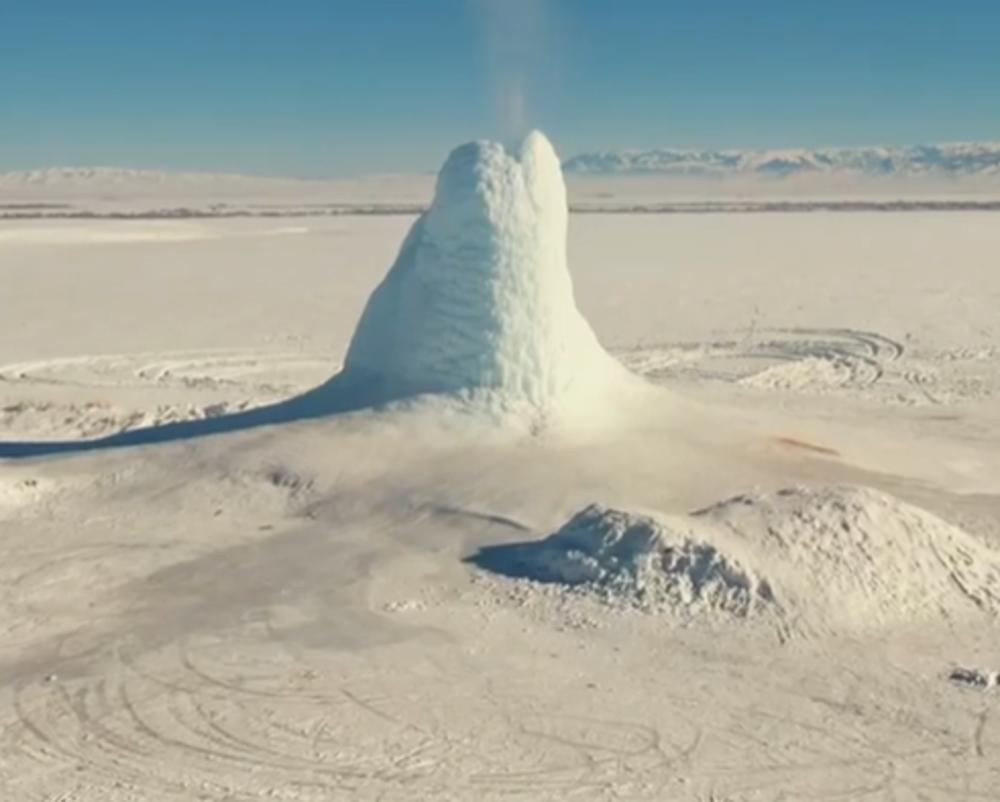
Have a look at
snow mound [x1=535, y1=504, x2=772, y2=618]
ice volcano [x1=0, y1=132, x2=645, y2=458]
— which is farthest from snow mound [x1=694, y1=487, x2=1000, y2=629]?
ice volcano [x1=0, y1=132, x2=645, y2=458]

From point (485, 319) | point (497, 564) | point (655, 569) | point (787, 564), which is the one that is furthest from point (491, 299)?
point (787, 564)

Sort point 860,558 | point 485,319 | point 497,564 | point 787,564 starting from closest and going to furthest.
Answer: point 787,564, point 860,558, point 497,564, point 485,319

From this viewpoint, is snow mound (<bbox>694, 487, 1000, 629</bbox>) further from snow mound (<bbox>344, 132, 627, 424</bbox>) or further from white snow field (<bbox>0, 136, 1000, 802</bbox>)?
snow mound (<bbox>344, 132, 627, 424</bbox>)

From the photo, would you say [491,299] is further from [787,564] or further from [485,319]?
[787,564]

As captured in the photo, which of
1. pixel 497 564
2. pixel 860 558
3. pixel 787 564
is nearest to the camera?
pixel 787 564

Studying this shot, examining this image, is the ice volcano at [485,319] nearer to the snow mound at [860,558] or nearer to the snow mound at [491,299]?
the snow mound at [491,299]

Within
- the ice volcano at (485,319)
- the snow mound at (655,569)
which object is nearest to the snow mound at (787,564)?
the snow mound at (655,569)
